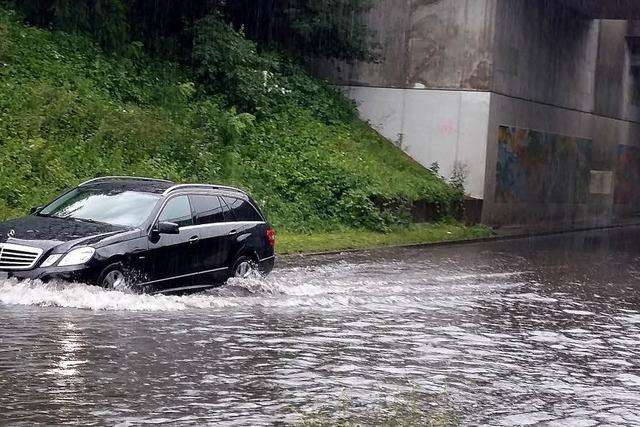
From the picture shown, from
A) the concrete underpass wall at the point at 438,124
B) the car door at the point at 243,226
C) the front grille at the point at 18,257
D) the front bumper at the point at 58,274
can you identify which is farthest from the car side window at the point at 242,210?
the concrete underpass wall at the point at 438,124

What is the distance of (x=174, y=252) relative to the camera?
14828mm

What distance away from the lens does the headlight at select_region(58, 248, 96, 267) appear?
13289 millimetres

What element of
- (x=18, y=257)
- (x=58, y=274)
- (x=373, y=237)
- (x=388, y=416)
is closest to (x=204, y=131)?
(x=373, y=237)

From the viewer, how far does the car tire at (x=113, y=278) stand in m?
13.6

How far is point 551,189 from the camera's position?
42.4m

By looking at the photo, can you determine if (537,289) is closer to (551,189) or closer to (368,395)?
(368,395)

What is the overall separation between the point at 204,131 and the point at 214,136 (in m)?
0.36

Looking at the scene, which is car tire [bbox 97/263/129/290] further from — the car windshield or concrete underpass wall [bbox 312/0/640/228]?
concrete underpass wall [bbox 312/0/640/228]

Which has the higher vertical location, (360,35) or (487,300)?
(360,35)

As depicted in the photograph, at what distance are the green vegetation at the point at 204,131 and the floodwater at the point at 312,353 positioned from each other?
703cm

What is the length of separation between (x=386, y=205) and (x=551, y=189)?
531 inches

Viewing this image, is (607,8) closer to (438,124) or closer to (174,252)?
(438,124)

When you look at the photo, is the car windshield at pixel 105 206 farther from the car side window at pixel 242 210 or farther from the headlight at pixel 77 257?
the car side window at pixel 242 210

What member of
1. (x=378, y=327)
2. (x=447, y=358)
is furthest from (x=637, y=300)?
(x=447, y=358)
